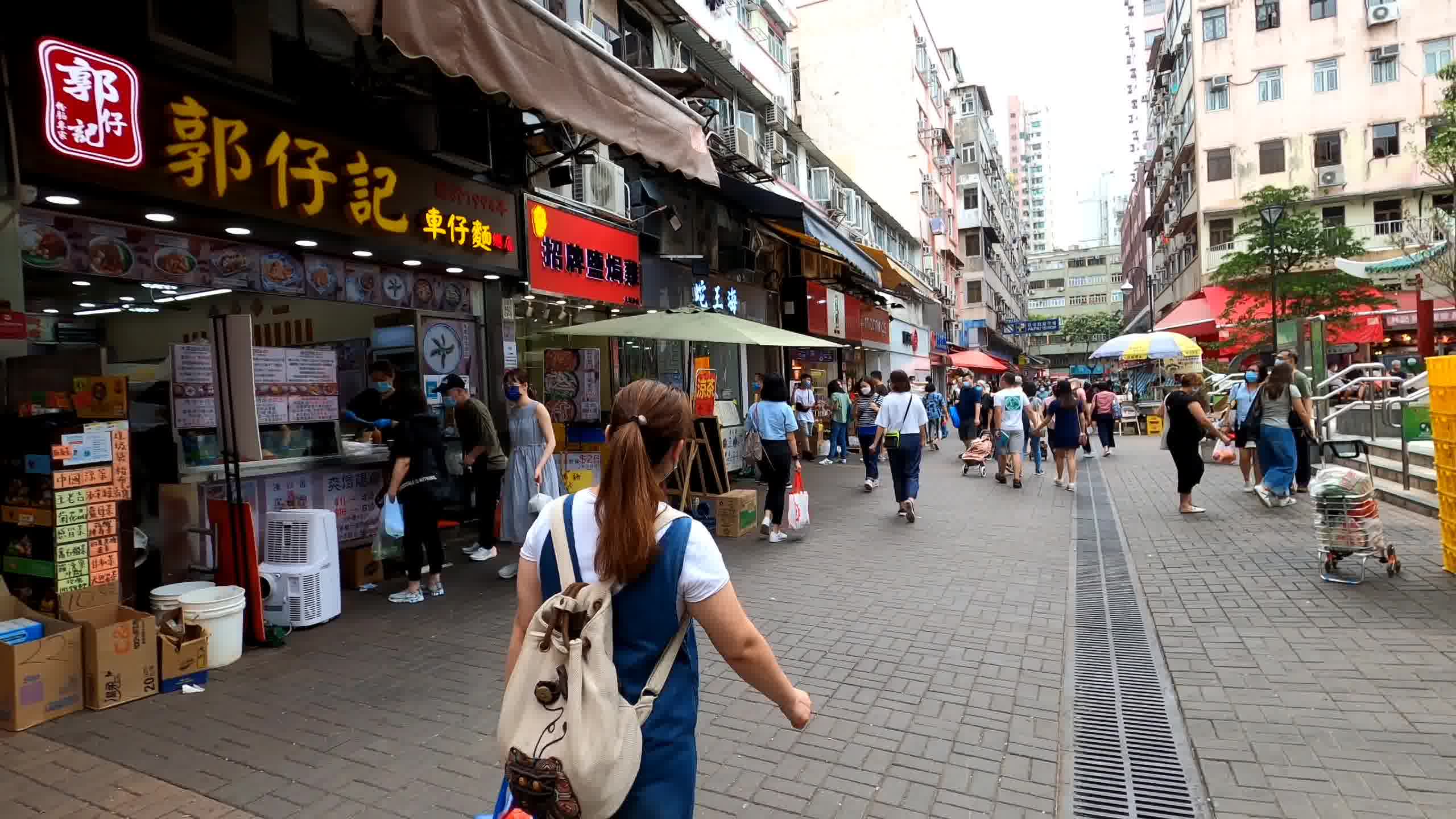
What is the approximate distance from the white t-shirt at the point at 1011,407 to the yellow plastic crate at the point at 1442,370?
615cm

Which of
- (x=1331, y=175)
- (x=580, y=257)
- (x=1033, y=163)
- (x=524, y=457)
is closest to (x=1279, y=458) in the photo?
(x=524, y=457)

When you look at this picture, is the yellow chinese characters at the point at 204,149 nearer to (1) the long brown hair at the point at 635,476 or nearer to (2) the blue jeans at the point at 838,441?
(1) the long brown hair at the point at 635,476

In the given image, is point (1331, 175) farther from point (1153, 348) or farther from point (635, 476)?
point (635, 476)

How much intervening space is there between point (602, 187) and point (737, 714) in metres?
9.54

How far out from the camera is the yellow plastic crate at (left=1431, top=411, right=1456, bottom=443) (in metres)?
5.92

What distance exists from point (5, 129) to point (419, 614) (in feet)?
13.0

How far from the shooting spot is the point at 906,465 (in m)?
9.57

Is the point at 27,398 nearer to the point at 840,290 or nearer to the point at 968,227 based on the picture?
the point at 840,290

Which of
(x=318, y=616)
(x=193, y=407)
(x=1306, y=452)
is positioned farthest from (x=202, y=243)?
(x=1306, y=452)

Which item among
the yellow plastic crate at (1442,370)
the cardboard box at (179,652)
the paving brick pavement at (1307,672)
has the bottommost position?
the paving brick pavement at (1307,672)

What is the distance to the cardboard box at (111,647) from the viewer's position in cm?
421

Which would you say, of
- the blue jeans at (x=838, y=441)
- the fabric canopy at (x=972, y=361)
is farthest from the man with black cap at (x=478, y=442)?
the fabric canopy at (x=972, y=361)

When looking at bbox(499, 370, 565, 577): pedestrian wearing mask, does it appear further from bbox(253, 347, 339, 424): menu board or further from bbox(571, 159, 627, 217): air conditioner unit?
bbox(571, 159, 627, 217): air conditioner unit

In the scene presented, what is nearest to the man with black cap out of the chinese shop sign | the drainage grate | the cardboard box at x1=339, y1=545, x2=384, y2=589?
the cardboard box at x1=339, y1=545, x2=384, y2=589
